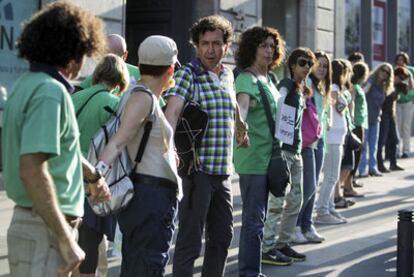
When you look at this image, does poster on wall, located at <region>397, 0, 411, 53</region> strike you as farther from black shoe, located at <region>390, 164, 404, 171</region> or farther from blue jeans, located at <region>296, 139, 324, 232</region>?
blue jeans, located at <region>296, 139, 324, 232</region>

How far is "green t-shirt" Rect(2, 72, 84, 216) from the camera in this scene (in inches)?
128

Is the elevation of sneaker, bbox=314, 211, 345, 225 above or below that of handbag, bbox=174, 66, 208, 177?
below

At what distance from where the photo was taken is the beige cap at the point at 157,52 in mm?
4602

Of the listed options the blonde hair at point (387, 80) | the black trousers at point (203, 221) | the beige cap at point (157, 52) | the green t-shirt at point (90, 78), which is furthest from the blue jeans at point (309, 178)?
the blonde hair at point (387, 80)

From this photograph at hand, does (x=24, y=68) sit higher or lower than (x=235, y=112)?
higher

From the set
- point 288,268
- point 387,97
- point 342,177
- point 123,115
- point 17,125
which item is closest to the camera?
point 17,125

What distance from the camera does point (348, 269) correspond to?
731cm

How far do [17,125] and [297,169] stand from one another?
172 inches

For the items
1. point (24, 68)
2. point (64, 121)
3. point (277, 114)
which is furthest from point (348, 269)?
point (24, 68)

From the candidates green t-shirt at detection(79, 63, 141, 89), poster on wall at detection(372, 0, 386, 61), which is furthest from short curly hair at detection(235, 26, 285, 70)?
poster on wall at detection(372, 0, 386, 61)

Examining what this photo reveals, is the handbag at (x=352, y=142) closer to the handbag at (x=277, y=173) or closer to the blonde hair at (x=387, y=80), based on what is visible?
the blonde hair at (x=387, y=80)

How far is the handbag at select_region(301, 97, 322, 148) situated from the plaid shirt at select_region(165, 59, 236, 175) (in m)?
2.73

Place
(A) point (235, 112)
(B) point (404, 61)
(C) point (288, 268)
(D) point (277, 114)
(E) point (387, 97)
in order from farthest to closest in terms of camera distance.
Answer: (B) point (404, 61), (E) point (387, 97), (C) point (288, 268), (D) point (277, 114), (A) point (235, 112)

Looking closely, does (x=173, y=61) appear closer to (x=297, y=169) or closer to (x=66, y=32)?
(x=66, y=32)
